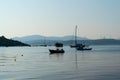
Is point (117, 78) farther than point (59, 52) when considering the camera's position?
No

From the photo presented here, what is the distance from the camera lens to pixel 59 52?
142875 millimetres

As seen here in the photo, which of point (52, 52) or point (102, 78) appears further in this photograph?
point (52, 52)

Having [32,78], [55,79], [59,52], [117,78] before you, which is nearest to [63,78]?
[55,79]

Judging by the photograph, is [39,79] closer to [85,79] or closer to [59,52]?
[85,79]

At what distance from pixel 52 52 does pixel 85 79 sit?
99.9m

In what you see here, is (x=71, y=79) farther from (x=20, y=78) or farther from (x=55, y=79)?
(x=20, y=78)

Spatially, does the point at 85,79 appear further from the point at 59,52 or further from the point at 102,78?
the point at 59,52

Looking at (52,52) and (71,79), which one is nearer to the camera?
(71,79)

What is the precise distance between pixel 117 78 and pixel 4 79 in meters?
16.0

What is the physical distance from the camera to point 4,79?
46344mm

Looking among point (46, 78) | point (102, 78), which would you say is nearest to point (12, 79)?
point (46, 78)

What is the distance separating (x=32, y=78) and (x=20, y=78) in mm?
1732

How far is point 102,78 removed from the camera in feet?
154

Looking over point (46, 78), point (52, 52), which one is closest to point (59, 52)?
point (52, 52)
